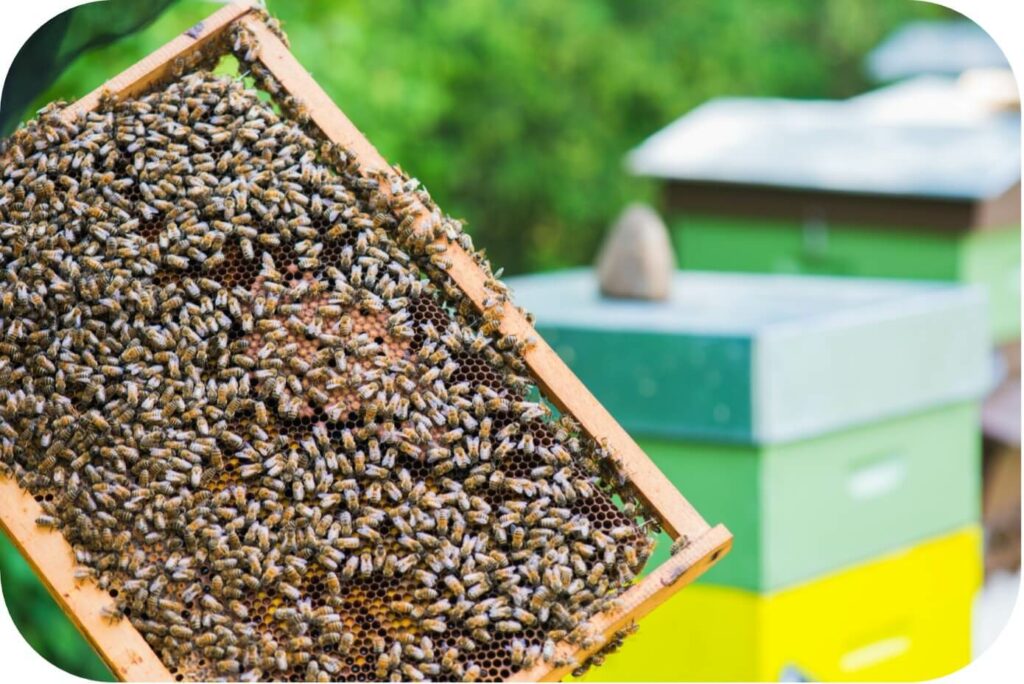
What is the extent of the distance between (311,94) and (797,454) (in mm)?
2219

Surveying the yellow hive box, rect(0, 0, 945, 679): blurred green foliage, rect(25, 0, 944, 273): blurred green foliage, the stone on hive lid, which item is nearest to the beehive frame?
the yellow hive box

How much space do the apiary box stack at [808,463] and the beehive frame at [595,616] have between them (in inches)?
70.8

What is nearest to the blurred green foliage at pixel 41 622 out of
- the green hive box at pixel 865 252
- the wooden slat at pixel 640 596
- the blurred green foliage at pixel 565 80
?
the wooden slat at pixel 640 596

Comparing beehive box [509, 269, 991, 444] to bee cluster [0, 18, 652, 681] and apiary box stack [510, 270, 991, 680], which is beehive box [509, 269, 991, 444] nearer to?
apiary box stack [510, 270, 991, 680]

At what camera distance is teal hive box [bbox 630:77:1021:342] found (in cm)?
607

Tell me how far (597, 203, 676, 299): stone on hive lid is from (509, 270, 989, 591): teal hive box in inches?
4.3

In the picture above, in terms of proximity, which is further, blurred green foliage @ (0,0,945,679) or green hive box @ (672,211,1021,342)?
blurred green foliage @ (0,0,945,679)

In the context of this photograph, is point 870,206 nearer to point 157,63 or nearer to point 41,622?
point 41,622

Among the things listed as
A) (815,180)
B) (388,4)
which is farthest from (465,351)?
(388,4)

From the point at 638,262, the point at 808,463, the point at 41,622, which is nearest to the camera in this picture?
the point at 808,463

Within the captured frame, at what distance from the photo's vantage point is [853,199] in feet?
21.1

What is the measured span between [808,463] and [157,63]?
8.07 ft

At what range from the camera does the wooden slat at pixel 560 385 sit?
1.92 metres

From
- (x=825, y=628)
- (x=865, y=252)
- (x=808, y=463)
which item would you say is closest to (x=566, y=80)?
(x=865, y=252)
